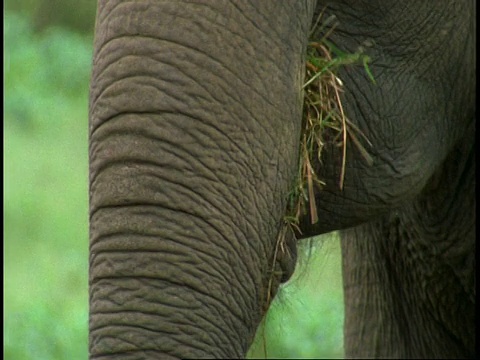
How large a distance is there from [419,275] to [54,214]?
326 cm

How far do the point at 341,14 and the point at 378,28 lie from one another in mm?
131

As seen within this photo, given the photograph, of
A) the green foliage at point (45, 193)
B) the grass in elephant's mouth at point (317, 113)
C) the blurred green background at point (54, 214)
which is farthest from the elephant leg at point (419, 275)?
the green foliage at point (45, 193)

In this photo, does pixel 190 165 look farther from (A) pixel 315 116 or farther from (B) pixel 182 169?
(A) pixel 315 116

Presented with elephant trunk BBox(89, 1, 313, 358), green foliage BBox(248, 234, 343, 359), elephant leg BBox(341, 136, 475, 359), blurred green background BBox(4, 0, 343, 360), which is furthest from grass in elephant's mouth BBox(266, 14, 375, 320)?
green foliage BBox(248, 234, 343, 359)

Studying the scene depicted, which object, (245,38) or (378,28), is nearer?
(245,38)

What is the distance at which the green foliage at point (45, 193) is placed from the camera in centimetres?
596

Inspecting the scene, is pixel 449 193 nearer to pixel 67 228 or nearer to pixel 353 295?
pixel 353 295

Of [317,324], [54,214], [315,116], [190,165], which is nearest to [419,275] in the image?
[315,116]

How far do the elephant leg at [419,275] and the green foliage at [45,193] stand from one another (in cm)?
124

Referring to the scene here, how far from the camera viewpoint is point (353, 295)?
4777 mm

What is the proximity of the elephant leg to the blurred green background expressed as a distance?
15cm

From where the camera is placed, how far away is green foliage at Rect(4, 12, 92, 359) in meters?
5.96

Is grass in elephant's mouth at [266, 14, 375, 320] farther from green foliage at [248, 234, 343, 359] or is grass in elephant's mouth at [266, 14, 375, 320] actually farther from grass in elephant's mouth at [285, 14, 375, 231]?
green foliage at [248, 234, 343, 359]

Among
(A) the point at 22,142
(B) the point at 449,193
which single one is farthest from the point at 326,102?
(A) the point at 22,142
